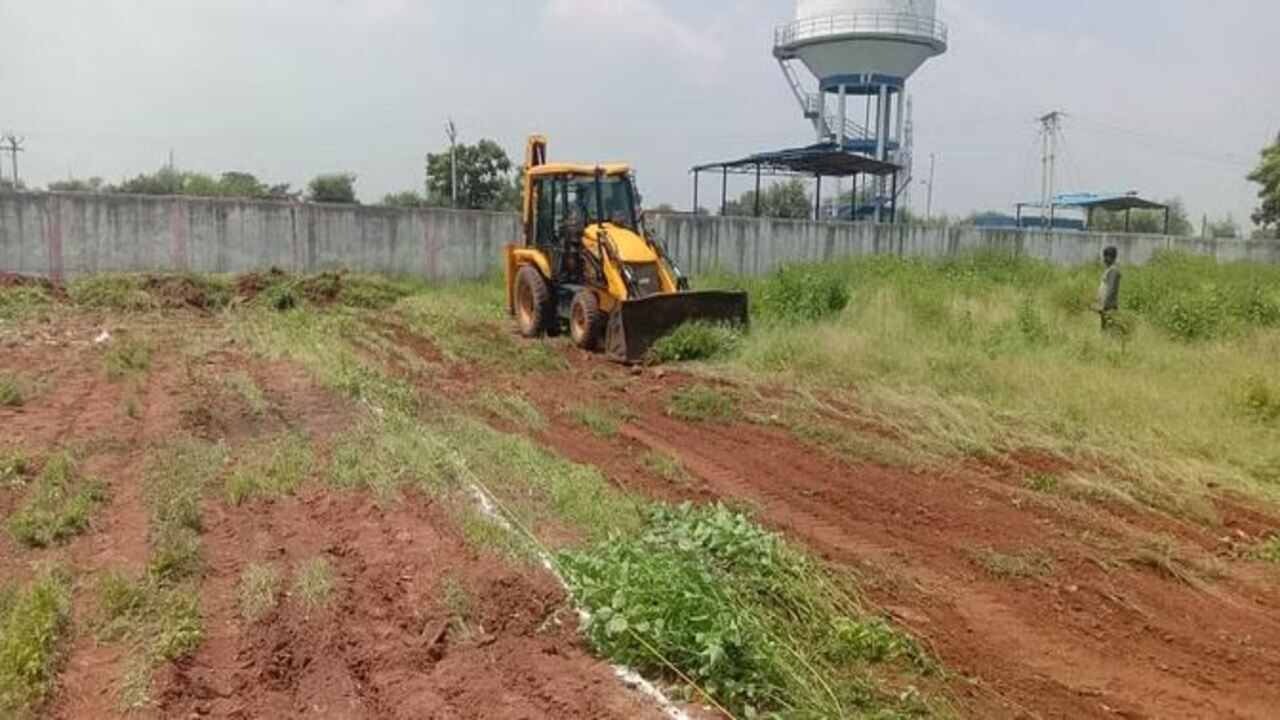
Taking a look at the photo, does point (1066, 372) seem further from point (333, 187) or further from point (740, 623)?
point (333, 187)

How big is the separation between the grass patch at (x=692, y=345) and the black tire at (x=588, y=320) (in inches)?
40.0

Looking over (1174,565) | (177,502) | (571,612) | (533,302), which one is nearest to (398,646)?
(571,612)

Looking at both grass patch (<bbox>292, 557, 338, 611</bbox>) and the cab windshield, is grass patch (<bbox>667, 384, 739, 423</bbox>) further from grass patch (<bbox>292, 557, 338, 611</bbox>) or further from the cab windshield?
grass patch (<bbox>292, 557, 338, 611</bbox>)

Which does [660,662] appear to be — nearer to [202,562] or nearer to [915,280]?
[202,562]

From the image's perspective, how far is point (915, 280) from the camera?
772 inches

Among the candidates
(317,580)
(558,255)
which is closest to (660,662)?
(317,580)

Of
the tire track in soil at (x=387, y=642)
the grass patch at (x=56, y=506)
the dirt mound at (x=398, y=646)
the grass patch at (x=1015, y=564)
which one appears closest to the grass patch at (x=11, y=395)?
the grass patch at (x=56, y=506)

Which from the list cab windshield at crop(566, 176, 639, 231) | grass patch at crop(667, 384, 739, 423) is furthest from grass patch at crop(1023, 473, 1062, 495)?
cab windshield at crop(566, 176, 639, 231)

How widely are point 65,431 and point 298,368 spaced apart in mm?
3532

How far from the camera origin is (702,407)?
33.3 ft

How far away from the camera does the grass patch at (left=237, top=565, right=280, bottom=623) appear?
187 inches

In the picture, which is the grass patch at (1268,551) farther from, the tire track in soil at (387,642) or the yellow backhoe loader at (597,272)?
the yellow backhoe loader at (597,272)

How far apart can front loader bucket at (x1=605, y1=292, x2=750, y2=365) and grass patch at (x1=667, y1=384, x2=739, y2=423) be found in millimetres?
2498

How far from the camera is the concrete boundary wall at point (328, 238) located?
20.9 meters
